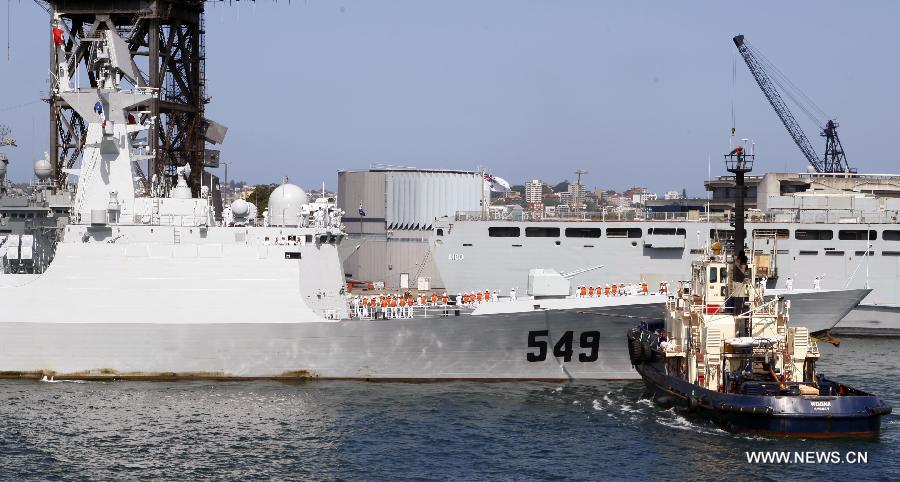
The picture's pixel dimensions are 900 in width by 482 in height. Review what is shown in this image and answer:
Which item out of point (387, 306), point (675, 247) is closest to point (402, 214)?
point (675, 247)

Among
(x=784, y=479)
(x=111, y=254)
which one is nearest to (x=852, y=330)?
(x=784, y=479)

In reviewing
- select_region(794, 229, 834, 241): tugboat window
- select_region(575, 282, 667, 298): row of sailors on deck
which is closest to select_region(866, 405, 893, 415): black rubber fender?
select_region(575, 282, 667, 298): row of sailors on deck

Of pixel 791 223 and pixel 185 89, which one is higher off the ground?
pixel 185 89

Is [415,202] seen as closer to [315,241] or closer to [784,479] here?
[315,241]

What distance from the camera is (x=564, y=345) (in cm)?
2502

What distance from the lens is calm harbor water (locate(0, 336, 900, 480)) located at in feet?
60.0

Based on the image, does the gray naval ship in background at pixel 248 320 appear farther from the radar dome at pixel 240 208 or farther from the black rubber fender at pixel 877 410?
the black rubber fender at pixel 877 410

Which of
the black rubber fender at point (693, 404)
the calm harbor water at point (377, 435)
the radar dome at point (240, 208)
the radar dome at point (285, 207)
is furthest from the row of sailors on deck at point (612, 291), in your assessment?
the radar dome at point (240, 208)

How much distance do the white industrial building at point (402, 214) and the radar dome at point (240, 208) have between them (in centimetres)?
1649

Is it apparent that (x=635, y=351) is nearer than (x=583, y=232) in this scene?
Yes

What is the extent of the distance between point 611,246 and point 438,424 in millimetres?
16986

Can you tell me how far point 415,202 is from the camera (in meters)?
43.4

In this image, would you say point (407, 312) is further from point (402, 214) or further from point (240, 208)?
point (402, 214)

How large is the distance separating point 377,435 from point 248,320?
590 centimetres
